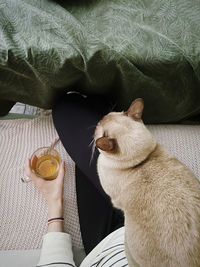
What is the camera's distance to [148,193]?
2.59 ft

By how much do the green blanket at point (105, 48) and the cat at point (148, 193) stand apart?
15 centimetres

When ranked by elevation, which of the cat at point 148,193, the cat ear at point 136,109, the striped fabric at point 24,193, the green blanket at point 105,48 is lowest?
the striped fabric at point 24,193

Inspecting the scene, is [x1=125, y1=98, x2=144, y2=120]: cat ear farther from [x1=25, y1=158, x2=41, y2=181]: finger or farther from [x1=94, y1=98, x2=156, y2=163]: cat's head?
[x1=25, y1=158, x2=41, y2=181]: finger

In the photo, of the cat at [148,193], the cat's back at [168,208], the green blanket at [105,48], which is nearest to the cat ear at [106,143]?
the cat at [148,193]

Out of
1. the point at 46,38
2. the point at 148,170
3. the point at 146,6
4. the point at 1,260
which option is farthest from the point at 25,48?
the point at 1,260

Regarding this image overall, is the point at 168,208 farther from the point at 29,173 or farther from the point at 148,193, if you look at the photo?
the point at 29,173

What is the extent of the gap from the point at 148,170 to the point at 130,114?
0.21 metres

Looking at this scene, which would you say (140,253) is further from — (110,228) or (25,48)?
(25,48)

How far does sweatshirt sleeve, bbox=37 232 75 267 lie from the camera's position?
82cm

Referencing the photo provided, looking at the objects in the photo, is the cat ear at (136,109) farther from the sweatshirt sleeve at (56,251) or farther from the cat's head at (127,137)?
the sweatshirt sleeve at (56,251)

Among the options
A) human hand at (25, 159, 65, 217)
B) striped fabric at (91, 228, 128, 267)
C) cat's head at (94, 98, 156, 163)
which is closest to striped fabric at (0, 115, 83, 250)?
human hand at (25, 159, 65, 217)

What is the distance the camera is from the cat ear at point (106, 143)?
835mm

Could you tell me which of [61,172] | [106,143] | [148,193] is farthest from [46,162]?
[148,193]

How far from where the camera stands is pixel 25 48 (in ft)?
2.94
